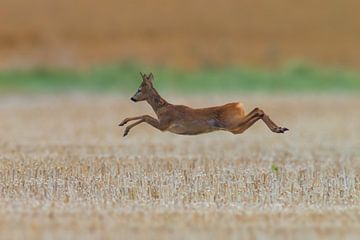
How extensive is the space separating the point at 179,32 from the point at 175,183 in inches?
1504

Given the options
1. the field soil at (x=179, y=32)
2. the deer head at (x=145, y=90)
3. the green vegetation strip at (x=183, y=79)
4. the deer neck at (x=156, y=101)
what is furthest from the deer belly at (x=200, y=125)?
the field soil at (x=179, y=32)

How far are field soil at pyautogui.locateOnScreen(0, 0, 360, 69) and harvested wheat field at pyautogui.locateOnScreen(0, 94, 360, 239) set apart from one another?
21.1 m

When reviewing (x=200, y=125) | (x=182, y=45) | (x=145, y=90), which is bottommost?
(x=200, y=125)

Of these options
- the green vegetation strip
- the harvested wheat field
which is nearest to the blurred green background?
the green vegetation strip

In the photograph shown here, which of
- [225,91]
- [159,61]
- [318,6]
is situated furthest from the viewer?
[318,6]

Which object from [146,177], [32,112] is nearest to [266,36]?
[32,112]

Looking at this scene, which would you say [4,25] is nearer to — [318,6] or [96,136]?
[318,6]

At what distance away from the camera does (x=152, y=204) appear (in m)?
12.9

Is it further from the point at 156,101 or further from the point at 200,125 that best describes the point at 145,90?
the point at 200,125

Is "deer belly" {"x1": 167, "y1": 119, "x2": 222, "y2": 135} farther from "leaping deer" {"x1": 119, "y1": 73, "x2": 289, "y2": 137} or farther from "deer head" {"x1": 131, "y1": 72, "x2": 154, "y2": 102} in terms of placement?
"deer head" {"x1": 131, "y1": 72, "x2": 154, "y2": 102}

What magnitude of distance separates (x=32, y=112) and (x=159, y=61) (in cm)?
1714

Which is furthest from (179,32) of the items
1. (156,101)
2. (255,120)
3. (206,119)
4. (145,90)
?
(255,120)

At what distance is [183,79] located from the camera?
4175cm

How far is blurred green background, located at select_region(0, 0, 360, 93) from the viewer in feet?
135
